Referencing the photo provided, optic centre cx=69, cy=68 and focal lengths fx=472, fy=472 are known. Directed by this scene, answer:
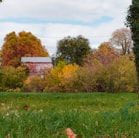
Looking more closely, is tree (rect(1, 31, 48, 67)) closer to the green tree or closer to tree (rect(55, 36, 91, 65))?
tree (rect(55, 36, 91, 65))

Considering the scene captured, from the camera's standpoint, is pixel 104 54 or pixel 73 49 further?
pixel 73 49

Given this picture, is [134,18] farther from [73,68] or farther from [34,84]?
[34,84]

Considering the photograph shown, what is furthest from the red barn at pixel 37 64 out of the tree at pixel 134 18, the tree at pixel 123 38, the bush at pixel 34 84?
the tree at pixel 134 18

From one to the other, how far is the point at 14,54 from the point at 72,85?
44.7 m

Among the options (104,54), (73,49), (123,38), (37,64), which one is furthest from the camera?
(37,64)

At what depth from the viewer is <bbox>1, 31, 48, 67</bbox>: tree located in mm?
93969

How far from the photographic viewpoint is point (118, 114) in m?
6.56

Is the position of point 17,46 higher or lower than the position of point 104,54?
higher

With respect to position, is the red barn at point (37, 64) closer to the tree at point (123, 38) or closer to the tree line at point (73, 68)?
the tree line at point (73, 68)

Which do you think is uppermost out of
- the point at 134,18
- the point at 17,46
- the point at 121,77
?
the point at 17,46

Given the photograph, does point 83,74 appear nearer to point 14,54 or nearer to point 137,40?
point 137,40

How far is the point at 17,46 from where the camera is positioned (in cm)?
9581

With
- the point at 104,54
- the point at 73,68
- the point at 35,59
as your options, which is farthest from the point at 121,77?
the point at 35,59

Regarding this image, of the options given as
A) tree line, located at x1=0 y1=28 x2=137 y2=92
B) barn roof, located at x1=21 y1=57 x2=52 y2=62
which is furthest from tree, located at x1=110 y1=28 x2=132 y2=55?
barn roof, located at x1=21 y1=57 x2=52 y2=62
